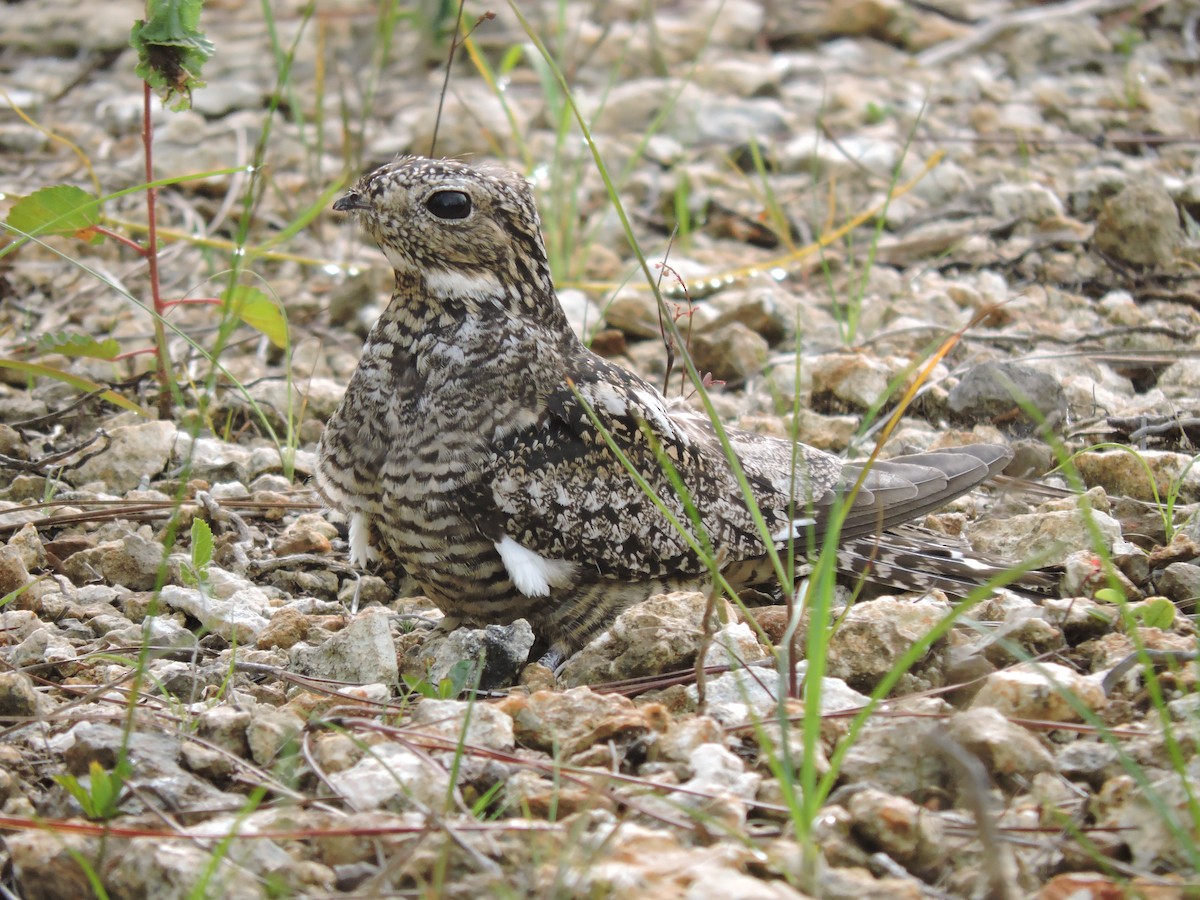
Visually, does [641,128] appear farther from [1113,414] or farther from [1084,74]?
[1113,414]

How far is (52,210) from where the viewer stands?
3.16 m

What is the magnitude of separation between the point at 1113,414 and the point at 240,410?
251cm

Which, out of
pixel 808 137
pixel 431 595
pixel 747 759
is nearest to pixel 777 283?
pixel 808 137

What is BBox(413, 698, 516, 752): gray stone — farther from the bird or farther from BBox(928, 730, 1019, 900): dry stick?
BBox(928, 730, 1019, 900): dry stick

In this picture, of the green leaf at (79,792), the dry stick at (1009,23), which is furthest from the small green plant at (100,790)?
the dry stick at (1009,23)

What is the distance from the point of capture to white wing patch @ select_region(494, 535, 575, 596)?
2740mm

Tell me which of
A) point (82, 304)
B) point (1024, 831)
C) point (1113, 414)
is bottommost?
point (82, 304)

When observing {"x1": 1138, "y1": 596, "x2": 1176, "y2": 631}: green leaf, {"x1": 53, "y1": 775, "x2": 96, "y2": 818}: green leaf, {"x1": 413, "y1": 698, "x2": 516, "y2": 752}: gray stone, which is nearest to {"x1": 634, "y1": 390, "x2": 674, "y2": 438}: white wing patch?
{"x1": 413, "y1": 698, "x2": 516, "y2": 752}: gray stone

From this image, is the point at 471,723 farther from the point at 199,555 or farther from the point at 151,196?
the point at 151,196

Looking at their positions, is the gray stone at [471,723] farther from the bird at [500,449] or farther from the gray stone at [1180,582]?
the gray stone at [1180,582]

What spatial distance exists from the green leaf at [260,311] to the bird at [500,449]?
1.78ft

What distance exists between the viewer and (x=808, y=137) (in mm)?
5941

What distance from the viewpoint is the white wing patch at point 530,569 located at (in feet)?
8.99

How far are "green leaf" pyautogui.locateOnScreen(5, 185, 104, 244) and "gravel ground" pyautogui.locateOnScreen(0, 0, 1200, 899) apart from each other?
0.23m
